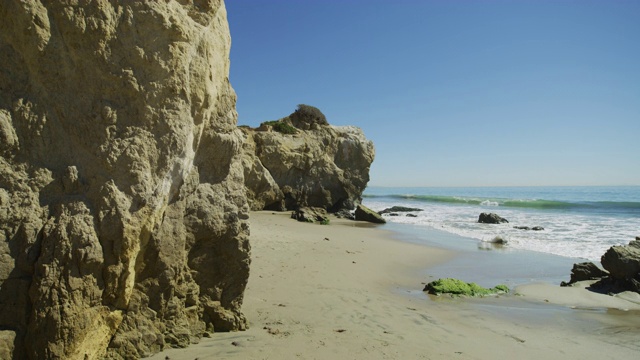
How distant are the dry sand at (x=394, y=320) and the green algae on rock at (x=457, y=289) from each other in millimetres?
316

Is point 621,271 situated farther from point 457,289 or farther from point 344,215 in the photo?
point 344,215

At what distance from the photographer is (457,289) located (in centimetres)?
892

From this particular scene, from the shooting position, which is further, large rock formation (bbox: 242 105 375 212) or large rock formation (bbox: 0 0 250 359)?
large rock formation (bbox: 242 105 375 212)

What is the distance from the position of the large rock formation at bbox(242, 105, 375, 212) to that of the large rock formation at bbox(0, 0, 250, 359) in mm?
16663

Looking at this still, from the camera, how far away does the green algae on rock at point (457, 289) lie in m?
8.87

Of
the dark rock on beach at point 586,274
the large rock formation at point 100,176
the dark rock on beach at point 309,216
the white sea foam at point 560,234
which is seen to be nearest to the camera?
the large rock formation at point 100,176

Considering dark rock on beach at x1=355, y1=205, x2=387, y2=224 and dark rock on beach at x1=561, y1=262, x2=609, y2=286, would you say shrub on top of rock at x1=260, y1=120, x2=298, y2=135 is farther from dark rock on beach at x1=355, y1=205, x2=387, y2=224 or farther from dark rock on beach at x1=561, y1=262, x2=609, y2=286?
dark rock on beach at x1=561, y1=262, x2=609, y2=286

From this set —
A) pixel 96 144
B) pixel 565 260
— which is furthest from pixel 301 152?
pixel 96 144

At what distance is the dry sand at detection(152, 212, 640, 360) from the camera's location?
16.4 feet

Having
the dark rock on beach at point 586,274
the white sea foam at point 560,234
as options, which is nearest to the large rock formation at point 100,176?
the dark rock on beach at point 586,274

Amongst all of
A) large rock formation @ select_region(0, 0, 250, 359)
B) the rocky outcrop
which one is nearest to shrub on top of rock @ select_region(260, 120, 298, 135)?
the rocky outcrop

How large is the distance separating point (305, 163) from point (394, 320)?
64.2ft

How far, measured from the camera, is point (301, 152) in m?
25.8

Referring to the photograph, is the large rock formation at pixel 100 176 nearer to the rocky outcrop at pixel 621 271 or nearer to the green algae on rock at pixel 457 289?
the green algae on rock at pixel 457 289
